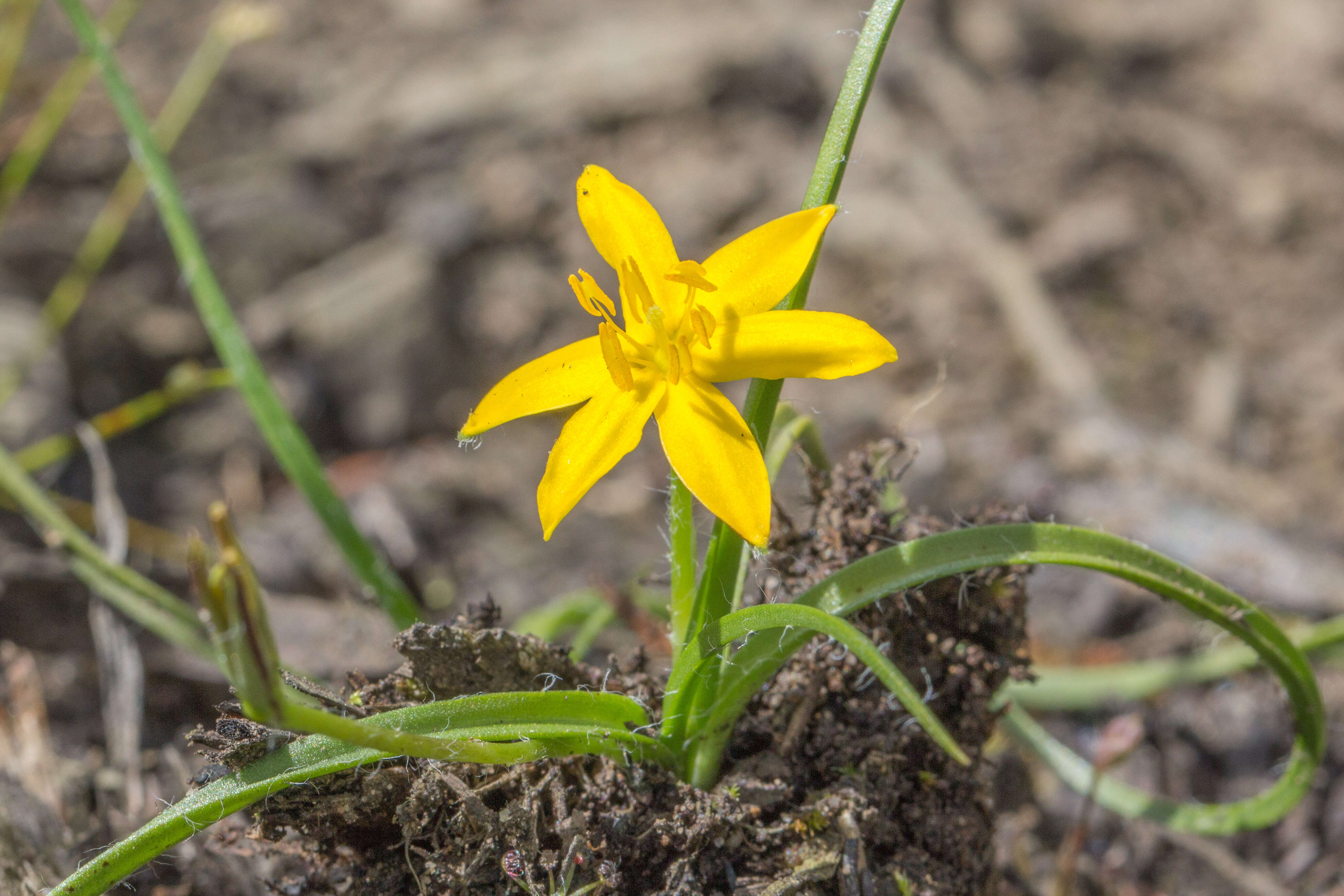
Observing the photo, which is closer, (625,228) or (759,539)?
(759,539)

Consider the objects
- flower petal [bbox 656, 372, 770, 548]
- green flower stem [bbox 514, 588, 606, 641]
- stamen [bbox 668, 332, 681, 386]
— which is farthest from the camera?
green flower stem [bbox 514, 588, 606, 641]

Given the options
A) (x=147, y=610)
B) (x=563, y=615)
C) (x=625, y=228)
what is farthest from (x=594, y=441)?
(x=147, y=610)

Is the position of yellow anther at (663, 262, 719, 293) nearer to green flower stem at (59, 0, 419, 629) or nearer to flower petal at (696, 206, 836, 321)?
flower petal at (696, 206, 836, 321)

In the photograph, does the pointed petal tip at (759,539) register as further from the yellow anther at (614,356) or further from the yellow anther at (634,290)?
the yellow anther at (634,290)

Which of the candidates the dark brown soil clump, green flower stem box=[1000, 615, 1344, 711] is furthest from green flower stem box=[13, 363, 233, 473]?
green flower stem box=[1000, 615, 1344, 711]

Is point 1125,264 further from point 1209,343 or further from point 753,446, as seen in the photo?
point 753,446

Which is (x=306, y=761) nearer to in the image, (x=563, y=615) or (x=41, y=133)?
(x=563, y=615)

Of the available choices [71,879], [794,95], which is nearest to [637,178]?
[794,95]
